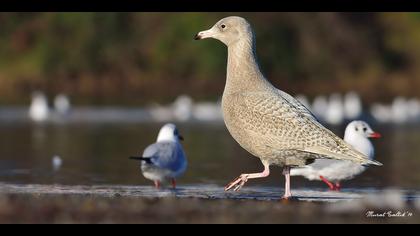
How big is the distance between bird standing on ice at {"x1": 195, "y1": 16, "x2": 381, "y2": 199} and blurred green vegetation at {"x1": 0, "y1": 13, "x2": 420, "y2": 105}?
2235 cm

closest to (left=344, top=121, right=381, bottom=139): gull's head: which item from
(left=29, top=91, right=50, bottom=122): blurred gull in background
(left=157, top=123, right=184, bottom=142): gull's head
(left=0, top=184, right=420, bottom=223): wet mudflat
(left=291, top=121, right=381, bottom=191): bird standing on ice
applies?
(left=291, top=121, right=381, bottom=191): bird standing on ice

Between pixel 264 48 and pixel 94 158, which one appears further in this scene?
pixel 264 48

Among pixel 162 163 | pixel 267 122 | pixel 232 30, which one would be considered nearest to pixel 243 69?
pixel 232 30

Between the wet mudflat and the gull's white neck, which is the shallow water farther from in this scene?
the gull's white neck

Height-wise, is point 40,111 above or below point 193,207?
above

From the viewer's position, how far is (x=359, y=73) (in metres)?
34.0

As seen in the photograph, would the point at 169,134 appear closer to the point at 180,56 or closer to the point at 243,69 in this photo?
the point at 243,69

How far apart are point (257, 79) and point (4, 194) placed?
262cm

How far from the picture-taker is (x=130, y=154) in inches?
671

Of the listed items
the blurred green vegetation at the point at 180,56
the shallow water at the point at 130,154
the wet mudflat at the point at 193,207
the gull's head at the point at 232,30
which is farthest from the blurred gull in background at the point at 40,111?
the gull's head at the point at 232,30

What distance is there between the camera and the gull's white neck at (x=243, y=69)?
32.8ft

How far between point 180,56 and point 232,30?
23304 millimetres
